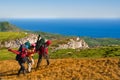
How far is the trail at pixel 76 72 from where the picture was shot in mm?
22938

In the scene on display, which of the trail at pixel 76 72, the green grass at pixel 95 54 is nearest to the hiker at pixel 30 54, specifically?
the trail at pixel 76 72

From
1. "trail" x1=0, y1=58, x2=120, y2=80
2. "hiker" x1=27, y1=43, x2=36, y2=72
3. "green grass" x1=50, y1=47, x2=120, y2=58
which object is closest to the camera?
"trail" x1=0, y1=58, x2=120, y2=80

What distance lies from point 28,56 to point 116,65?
24.7 feet

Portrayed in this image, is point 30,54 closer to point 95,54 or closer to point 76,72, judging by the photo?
point 76,72

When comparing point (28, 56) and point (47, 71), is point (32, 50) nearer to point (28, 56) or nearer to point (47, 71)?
point (28, 56)

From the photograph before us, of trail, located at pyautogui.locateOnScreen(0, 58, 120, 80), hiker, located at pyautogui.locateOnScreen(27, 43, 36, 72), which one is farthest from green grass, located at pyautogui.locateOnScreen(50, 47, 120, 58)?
hiker, located at pyautogui.locateOnScreen(27, 43, 36, 72)

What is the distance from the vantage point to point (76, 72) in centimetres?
2405

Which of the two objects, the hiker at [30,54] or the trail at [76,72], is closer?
the trail at [76,72]

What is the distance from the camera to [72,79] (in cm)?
2286

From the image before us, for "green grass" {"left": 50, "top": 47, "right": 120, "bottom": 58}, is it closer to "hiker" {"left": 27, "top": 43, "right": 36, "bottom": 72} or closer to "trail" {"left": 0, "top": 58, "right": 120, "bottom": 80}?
"trail" {"left": 0, "top": 58, "right": 120, "bottom": 80}

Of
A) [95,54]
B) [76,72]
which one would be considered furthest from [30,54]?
[95,54]

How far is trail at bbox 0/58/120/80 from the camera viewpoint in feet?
Answer: 75.3

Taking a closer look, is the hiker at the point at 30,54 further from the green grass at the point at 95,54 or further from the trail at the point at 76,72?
the green grass at the point at 95,54

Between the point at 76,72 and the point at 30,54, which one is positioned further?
the point at 30,54
